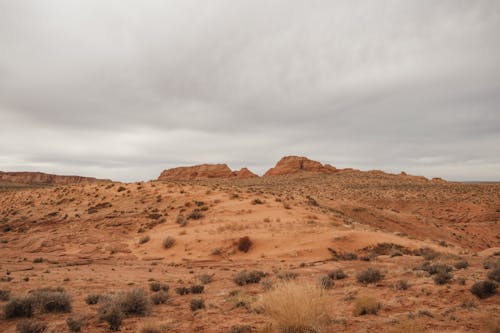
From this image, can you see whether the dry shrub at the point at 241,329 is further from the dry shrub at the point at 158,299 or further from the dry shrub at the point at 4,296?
the dry shrub at the point at 4,296

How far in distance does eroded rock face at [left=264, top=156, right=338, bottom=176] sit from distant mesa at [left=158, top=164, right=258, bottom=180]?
26.7 ft

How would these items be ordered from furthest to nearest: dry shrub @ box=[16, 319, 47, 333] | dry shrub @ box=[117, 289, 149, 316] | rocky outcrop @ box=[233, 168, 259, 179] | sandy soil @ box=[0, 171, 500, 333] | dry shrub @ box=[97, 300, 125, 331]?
rocky outcrop @ box=[233, 168, 259, 179] < dry shrub @ box=[117, 289, 149, 316] < sandy soil @ box=[0, 171, 500, 333] < dry shrub @ box=[97, 300, 125, 331] < dry shrub @ box=[16, 319, 47, 333]

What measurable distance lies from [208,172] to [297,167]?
29.3 meters

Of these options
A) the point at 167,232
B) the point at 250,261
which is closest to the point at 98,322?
the point at 250,261

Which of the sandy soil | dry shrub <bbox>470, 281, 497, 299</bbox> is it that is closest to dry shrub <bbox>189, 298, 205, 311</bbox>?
the sandy soil

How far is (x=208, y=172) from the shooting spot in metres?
103

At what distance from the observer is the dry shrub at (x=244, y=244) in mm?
16062

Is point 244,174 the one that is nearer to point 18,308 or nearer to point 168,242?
point 168,242

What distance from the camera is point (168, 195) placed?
2650 cm

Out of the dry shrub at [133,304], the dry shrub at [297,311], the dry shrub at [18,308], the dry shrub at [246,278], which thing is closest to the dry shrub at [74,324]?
the dry shrub at [133,304]

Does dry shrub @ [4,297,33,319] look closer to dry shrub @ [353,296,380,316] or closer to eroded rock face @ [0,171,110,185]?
dry shrub @ [353,296,380,316]

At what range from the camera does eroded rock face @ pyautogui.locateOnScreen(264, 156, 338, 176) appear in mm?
92500

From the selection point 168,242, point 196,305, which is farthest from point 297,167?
point 196,305

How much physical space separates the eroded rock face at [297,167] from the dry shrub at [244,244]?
A: 2971 inches
